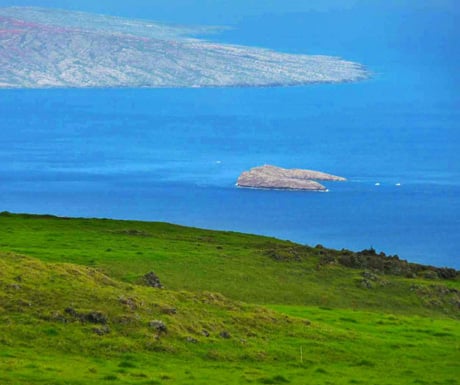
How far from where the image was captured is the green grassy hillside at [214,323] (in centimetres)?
1981

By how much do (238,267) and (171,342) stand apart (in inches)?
493

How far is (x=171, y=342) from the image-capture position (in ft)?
69.7

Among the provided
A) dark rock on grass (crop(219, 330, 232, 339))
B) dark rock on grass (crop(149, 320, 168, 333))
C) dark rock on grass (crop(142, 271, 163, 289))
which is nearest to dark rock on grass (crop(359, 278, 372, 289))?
dark rock on grass (crop(142, 271, 163, 289))

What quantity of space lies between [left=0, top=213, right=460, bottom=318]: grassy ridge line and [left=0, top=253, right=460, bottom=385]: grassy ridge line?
5317 mm

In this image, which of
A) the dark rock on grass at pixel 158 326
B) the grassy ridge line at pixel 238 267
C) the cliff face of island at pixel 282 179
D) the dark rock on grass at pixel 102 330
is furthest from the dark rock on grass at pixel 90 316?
the cliff face of island at pixel 282 179

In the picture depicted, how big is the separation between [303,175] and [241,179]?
7.30m

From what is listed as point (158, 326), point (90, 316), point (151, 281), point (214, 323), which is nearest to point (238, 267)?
point (151, 281)

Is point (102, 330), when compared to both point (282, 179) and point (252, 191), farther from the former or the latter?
point (282, 179)

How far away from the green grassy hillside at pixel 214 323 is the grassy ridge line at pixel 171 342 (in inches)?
1.2

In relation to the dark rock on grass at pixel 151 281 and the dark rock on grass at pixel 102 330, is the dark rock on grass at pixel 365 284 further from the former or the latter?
the dark rock on grass at pixel 102 330

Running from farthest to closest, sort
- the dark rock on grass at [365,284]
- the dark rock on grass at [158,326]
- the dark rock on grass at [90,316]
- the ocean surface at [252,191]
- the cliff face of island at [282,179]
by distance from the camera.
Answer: the cliff face of island at [282,179] → the ocean surface at [252,191] → the dark rock on grass at [365,284] → the dark rock on grass at [158,326] → the dark rock on grass at [90,316]

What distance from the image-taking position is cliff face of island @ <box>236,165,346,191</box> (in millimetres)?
137500

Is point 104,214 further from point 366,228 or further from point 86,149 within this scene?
point 86,149

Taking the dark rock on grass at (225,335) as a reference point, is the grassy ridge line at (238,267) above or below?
above
